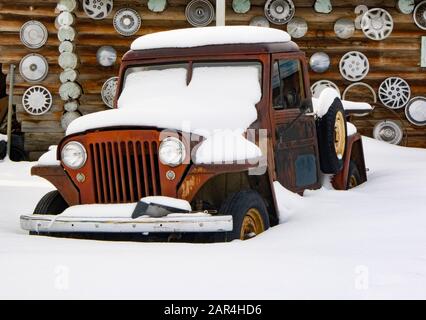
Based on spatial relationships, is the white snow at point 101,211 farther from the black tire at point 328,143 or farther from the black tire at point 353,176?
the black tire at point 353,176

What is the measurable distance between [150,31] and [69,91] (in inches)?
70.3

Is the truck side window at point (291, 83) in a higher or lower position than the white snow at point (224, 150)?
higher

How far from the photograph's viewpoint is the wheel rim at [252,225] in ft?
16.8

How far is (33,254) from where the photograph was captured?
432 cm

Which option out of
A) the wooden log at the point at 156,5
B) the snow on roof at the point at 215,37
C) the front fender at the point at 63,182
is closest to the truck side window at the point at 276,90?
the snow on roof at the point at 215,37

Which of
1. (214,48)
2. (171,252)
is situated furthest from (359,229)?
(214,48)

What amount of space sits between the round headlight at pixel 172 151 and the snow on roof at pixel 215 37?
4.88 ft

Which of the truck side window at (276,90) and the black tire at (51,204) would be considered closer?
the black tire at (51,204)

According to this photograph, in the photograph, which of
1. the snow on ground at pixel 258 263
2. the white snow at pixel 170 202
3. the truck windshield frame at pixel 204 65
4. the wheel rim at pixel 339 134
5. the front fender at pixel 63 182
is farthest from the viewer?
the wheel rim at pixel 339 134

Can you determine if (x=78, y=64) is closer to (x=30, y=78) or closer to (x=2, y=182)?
(x=30, y=78)

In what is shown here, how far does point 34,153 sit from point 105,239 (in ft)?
26.3

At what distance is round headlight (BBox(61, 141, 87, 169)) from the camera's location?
17.2 feet

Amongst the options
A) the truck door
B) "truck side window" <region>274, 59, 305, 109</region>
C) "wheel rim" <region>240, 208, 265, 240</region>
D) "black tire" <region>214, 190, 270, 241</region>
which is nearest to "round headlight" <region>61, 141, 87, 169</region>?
"black tire" <region>214, 190, 270, 241</region>
